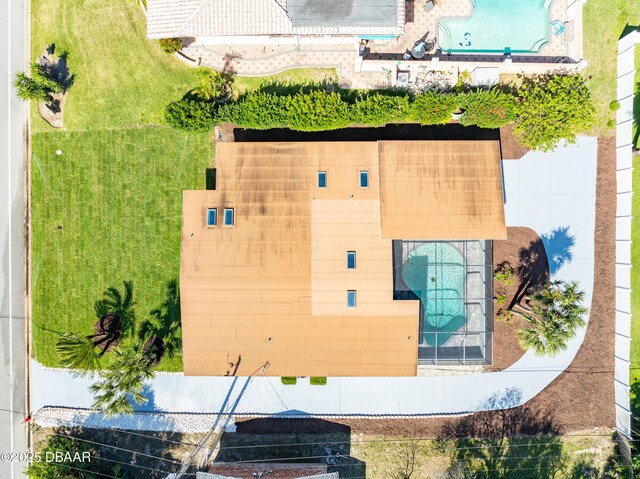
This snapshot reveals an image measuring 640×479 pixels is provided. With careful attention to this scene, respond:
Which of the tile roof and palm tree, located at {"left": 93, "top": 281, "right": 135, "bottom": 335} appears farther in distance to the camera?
palm tree, located at {"left": 93, "top": 281, "right": 135, "bottom": 335}

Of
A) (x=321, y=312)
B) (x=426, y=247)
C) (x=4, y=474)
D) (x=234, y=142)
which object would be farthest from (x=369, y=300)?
(x=4, y=474)

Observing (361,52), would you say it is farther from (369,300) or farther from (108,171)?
(108,171)

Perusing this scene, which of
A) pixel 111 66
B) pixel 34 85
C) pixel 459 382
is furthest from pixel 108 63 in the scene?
pixel 459 382

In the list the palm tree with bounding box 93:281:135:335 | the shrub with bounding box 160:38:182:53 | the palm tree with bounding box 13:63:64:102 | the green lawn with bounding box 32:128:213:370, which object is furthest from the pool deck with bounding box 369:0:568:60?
the palm tree with bounding box 93:281:135:335

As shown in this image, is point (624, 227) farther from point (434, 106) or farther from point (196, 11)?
point (196, 11)

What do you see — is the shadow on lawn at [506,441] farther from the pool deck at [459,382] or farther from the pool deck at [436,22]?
the pool deck at [436,22]

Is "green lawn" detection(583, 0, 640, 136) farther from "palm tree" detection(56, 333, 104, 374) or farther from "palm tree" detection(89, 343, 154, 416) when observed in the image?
"palm tree" detection(56, 333, 104, 374)
